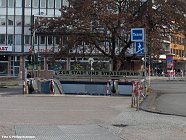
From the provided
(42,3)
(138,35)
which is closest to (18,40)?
(42,3)

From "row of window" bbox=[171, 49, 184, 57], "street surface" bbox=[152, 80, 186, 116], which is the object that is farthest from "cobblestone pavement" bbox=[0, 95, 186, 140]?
"row of window" bbox=[171, 49, 184, 57]

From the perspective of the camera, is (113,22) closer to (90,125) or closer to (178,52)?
(90,125)

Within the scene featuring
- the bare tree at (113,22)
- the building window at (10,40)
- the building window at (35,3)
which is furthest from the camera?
the building window at (35,3)

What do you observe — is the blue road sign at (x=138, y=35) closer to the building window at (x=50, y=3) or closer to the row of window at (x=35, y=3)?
the row of window at (x=35, y=3)

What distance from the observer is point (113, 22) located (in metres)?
35.1

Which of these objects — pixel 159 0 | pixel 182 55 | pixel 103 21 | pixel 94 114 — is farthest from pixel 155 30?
pixel 182 55

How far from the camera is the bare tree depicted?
116ft

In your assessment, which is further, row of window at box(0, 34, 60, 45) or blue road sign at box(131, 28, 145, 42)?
row of window at box(0, 34, 60, 45)

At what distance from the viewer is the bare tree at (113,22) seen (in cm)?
3550

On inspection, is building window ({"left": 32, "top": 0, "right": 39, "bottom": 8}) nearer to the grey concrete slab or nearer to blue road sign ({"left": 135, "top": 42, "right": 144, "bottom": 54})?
blue road sign ({"left": 135, "top": 42, "right": 144, "bottom": 54})

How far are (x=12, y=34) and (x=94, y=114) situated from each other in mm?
63859

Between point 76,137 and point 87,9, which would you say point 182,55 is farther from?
point 76,137

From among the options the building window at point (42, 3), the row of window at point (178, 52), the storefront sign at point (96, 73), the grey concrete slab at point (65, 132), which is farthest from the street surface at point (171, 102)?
the row of window at point (178, 52)

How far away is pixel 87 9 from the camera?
35.4 meters
